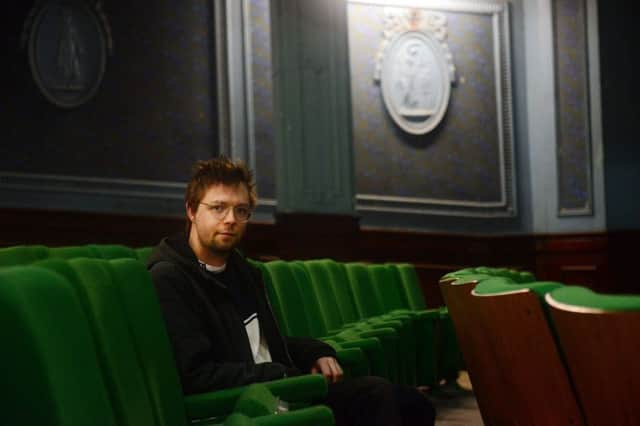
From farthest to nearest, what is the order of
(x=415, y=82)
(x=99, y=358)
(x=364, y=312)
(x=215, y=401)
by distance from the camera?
(x=415, y=82) → (x=364, y=312) → (x=215, y=401) → (x=99, y=358)

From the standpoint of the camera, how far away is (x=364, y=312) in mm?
2727

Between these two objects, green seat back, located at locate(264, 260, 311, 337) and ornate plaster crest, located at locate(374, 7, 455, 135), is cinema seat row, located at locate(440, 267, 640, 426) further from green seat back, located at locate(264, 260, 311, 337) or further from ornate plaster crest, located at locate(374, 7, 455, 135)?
ornate plaster crest, located at locate(374, 7, 455, 135)

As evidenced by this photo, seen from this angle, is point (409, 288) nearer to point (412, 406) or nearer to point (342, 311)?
point (342, 311)

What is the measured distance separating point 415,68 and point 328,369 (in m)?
3.24

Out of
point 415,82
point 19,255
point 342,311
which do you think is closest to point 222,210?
point 19,255

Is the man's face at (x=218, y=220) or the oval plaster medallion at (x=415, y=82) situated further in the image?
the oval plaster medallion at (x=415, y=82)

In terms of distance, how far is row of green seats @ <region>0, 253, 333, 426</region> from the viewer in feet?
2.03

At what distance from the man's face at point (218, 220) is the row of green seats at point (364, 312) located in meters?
0.39

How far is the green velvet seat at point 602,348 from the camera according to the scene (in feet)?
3.35

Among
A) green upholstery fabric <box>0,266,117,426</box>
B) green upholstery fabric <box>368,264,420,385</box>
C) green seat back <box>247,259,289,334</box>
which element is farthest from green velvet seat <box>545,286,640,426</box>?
green upholstery fabric <box>368,264,420,385</box>

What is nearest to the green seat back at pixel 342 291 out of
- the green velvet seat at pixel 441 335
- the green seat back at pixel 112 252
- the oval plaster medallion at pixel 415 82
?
the green velvet seat at pixel 441 335

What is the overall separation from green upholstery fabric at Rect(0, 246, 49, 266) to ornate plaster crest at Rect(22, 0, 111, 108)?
7.44 ft

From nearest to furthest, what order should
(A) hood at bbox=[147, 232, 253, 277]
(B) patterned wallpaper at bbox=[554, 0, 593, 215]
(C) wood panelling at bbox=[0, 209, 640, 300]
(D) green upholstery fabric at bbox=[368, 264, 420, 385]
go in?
(A) hood at bbox=[147, 232, 253, 277] < (D) green upholstery fabric at bbox=[368, 264, 420, 385] < (C) wood panelling at bbox=[0, 209, 640, 300] < (B) patterned wallpaper at bbox=[554, 0, 593, 215]

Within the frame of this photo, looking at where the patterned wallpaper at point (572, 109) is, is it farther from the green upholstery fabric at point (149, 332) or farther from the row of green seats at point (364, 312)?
the green upholstery fabric at point (149, 332)
